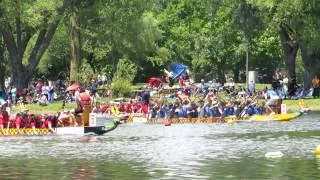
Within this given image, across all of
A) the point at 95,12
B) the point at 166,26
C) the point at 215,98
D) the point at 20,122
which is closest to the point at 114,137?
the point at 20,122

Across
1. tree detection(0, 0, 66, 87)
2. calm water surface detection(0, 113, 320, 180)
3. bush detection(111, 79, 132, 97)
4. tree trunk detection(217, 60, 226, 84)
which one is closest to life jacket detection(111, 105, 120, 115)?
tree detection(0, 0, 66, 87)

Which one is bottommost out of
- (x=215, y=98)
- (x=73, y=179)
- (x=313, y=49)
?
(x=73, y=179)

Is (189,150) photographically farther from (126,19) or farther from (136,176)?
(126,19)

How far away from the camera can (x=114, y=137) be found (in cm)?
3719

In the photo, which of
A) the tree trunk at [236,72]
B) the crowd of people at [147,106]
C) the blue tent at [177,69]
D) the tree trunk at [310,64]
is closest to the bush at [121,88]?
the crowd of people at [147,106]

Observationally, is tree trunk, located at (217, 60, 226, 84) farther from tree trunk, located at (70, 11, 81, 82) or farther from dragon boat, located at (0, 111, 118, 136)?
dragon boat, located at (0, 111, 118, 136)

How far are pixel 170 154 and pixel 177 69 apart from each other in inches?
2337

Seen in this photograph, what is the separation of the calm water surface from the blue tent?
4148 cm

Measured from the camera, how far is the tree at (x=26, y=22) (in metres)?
54.4

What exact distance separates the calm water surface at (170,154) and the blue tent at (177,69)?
136ft

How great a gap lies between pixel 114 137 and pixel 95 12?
957 inches

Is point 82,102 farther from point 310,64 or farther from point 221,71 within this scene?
point 221,71

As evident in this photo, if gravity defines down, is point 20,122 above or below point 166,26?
below

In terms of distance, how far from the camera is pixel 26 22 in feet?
186
